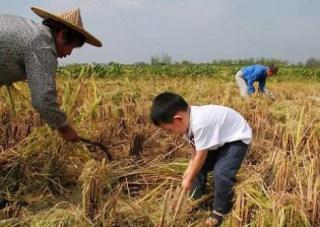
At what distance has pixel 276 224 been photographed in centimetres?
238

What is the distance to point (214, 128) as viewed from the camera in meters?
2.79

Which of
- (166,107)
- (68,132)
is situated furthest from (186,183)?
(68,132)

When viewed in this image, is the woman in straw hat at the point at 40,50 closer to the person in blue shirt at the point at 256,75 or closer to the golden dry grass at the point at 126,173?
the golden dry grass at the point at 126,173

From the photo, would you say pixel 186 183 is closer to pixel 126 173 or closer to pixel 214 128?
pixel 214 128

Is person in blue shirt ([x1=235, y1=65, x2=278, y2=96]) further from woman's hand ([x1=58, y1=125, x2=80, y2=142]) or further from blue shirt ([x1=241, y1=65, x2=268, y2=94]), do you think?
woman's hand ([x1=58, y1=125, x2=80, y2=142])

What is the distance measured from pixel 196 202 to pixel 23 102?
80.5 inches

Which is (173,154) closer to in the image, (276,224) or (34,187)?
(34,187)

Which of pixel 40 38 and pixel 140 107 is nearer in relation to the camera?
pixel 40 38

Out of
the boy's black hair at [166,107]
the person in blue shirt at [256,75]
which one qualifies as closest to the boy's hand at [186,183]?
the boy's black hair at [166,107]

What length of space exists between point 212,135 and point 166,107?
1.05 feet

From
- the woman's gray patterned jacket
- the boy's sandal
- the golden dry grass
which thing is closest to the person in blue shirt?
the golden dry grass

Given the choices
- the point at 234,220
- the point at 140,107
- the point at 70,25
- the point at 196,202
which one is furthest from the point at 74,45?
the point at 140,107

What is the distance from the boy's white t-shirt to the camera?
274cm

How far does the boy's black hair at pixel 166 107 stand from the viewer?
271cm
